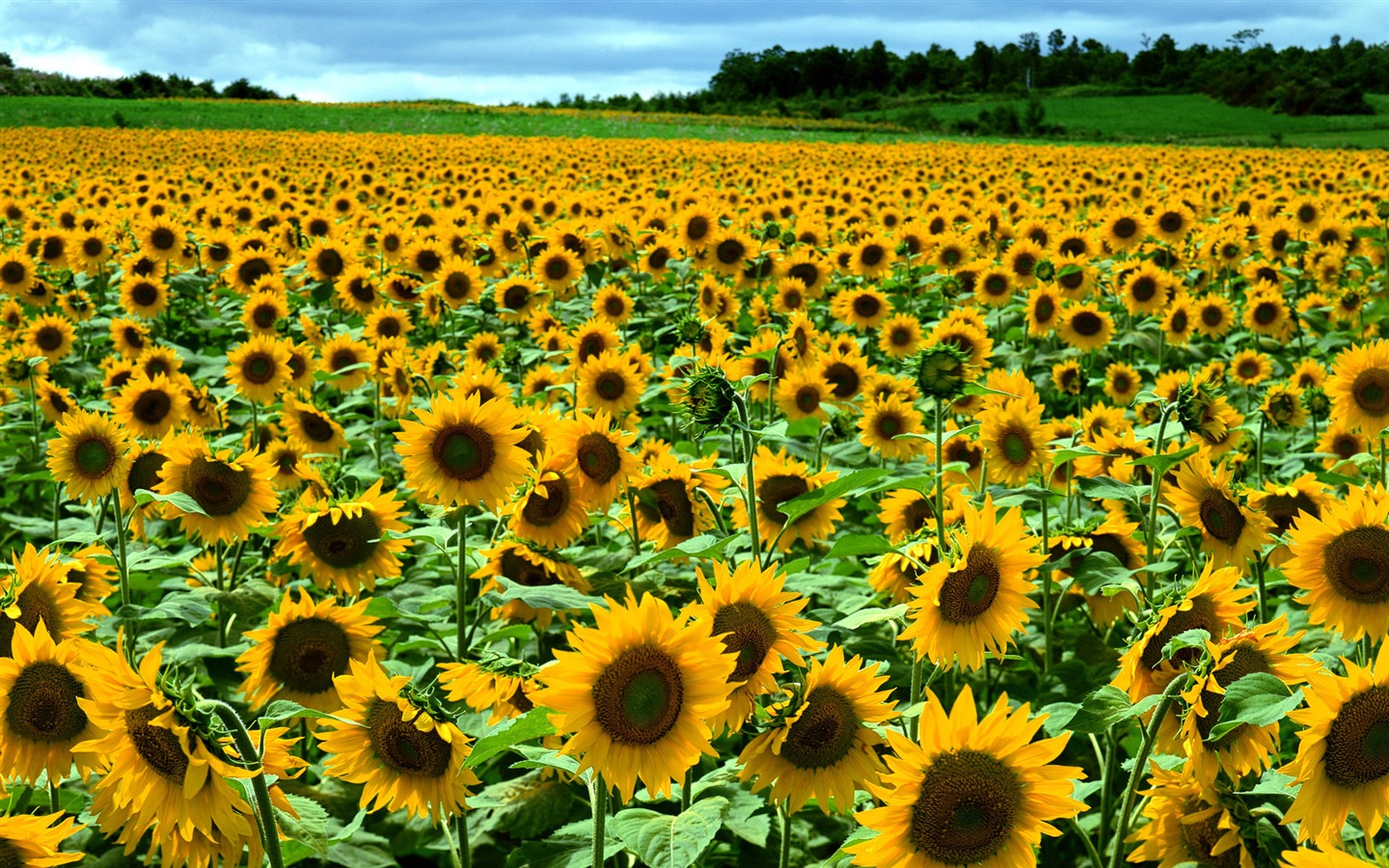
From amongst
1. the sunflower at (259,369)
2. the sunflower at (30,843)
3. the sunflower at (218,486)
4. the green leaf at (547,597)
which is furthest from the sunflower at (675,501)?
the sunflower at (259,369)

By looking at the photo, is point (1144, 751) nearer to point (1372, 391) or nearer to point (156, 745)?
point (156, 745)

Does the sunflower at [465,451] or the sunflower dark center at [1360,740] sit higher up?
the sunflower at [465,451]

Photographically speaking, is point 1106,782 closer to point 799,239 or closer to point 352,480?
point 352,480

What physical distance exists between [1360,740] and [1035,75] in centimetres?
12167

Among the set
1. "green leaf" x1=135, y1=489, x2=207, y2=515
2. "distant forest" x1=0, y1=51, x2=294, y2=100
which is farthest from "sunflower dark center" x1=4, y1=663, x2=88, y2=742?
"distant forest" x1=0, y1=51, x2=294, y2=100

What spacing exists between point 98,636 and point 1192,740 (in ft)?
11.4

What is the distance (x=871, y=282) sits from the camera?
1037cm

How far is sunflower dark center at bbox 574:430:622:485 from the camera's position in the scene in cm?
358

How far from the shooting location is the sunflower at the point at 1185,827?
223cm

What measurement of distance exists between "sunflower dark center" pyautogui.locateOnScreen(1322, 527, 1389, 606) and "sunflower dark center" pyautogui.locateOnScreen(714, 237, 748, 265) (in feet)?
20.5

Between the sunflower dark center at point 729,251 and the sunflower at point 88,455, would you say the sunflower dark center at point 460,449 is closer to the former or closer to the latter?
the sunflower at point 88,455

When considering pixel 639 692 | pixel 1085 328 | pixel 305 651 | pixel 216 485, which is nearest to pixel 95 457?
pixel 216 485

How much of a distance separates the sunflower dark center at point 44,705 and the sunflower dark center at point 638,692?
105 cm

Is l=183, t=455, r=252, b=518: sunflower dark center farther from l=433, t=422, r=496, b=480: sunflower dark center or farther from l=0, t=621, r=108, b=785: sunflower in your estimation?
l=0, t=621, r=108, b=785: sunflower
